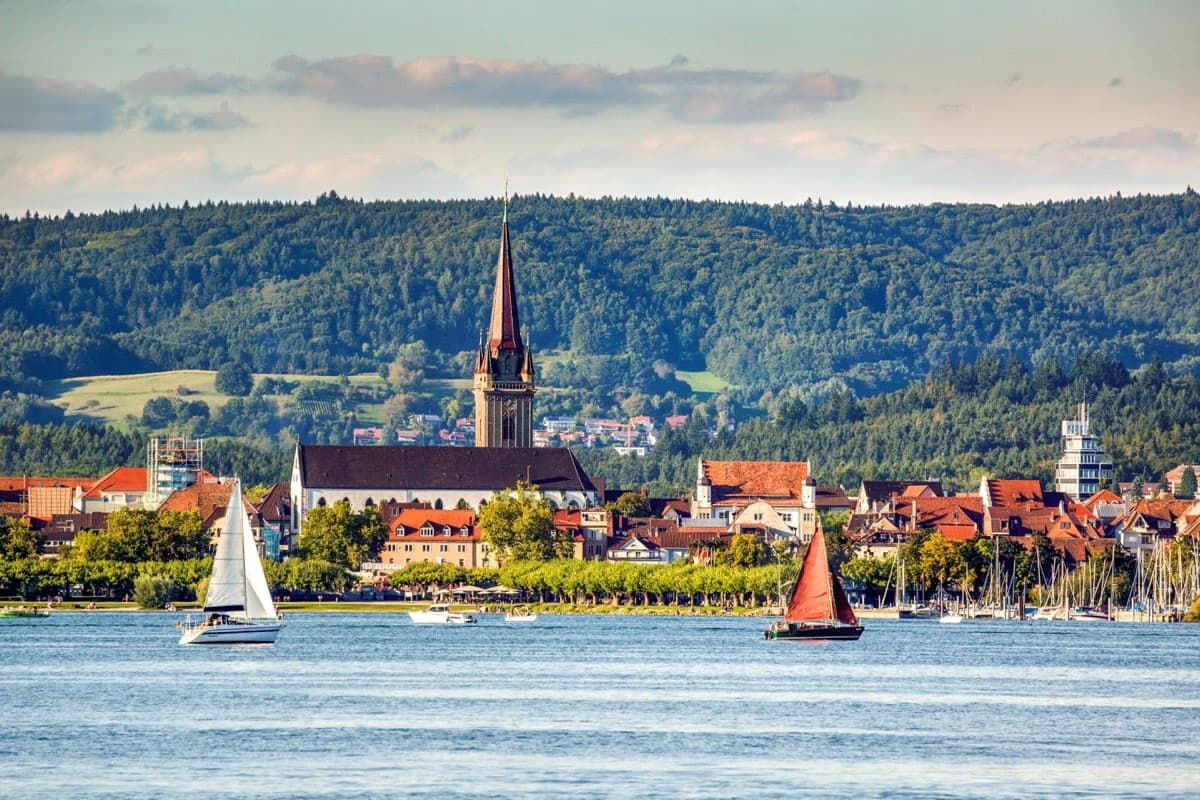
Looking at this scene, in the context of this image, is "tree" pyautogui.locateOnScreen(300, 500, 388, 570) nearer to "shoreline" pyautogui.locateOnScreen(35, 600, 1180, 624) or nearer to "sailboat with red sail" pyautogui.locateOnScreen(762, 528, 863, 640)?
"shoreline" pyautogui.locateOnScreen(35, 600, 1180, 624)

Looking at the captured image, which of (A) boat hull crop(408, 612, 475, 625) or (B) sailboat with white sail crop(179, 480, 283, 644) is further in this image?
(A) boat hull crop(408, 612, 475, 625)

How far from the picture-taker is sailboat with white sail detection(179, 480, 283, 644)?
364 ft

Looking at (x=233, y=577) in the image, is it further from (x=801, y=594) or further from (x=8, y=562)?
(x=8, y=562)

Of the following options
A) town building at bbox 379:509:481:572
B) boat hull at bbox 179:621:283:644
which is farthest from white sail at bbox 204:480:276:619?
town building at bbox 379:509:481:572

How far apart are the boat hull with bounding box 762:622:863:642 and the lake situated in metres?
0.96

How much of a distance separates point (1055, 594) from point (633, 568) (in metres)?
26.5

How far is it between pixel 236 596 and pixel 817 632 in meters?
26.0

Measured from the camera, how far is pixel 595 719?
75375 millimetres

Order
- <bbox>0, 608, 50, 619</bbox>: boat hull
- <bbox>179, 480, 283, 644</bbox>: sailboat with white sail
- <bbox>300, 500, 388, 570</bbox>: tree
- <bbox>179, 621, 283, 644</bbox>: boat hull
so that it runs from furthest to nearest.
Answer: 1. <bbox>300, 500, 388, 570</bbox>: tree
2. <bbox>0, 608, 50, 619</bbox>: boat hull
3. <bbox>179, 621, 283, 644</bbox>: boat hull
4. <bbox>179, 480, 283, 644</bbox>: sailboat with white sail

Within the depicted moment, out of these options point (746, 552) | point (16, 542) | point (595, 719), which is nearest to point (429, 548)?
point (16, 542)

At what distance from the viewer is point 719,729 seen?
72000 mm

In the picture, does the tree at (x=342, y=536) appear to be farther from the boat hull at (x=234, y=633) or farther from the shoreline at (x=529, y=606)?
the boat hull at (x=234, y=633)

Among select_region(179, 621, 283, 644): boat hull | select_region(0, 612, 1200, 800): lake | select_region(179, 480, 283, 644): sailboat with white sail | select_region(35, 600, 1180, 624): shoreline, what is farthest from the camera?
select_region(35, 600, 1180, 624): shoreline

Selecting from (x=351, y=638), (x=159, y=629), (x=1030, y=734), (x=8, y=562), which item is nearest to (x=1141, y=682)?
(x=1030, y=734)
